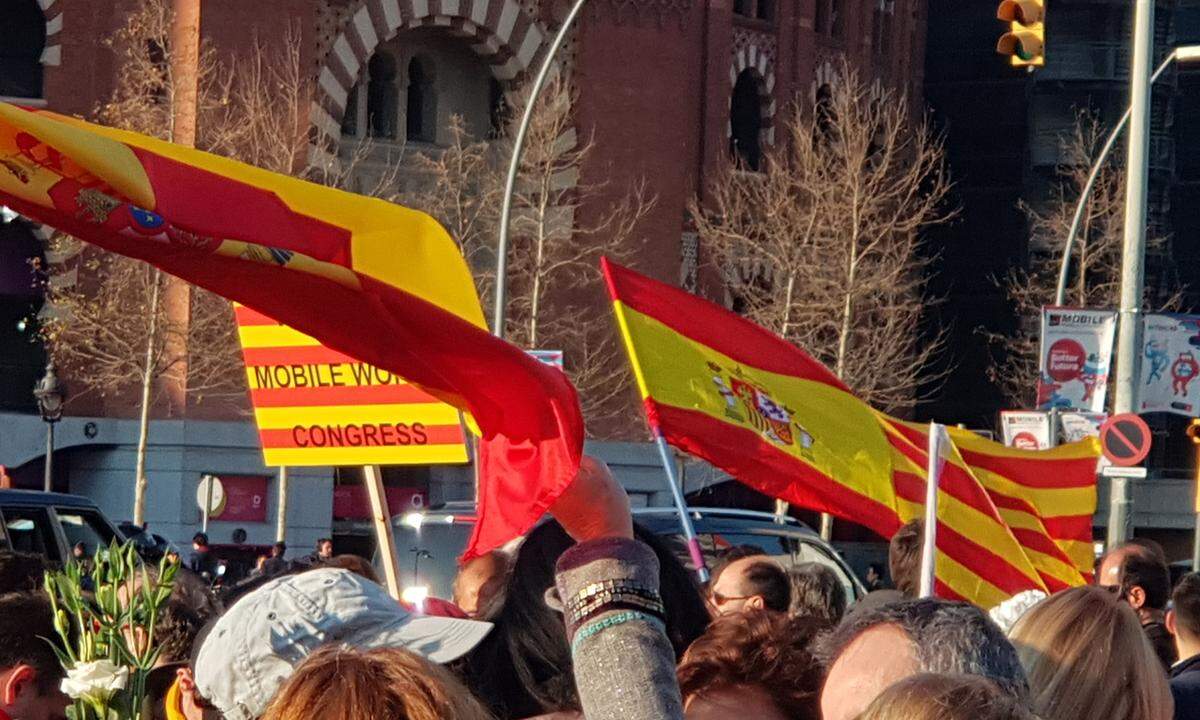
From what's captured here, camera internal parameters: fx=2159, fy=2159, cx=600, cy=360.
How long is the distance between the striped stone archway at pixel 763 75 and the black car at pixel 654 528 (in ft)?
85.8

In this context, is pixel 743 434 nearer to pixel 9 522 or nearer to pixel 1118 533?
pixel 9 522

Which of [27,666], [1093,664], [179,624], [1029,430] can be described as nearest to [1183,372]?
[1029,430]

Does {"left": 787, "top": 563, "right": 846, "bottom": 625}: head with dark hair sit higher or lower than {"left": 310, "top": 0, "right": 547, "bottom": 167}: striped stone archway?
lower

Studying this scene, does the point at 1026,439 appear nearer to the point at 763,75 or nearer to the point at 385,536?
the point at 385,536

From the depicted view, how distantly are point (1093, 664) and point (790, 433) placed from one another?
3719 millimetres

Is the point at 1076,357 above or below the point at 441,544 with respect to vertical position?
above

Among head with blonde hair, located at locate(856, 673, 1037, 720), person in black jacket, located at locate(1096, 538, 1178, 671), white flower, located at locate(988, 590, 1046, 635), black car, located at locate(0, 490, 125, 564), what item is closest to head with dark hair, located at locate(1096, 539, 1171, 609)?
person in black jacket, located at locate(1096, 538, 1178, 671)

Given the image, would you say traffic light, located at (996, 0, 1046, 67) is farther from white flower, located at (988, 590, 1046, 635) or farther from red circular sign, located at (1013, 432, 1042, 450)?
white flower, located at (988, 590, 1046, 635)

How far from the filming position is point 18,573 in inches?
243

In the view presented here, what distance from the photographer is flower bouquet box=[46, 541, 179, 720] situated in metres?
3.72

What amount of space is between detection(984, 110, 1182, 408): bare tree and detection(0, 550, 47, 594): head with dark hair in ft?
107

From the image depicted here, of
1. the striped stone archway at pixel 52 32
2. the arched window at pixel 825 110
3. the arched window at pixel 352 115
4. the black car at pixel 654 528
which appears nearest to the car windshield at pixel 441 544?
the black car at pixel 654 528

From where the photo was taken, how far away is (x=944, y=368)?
4409 centimetres

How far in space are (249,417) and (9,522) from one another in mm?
19132
